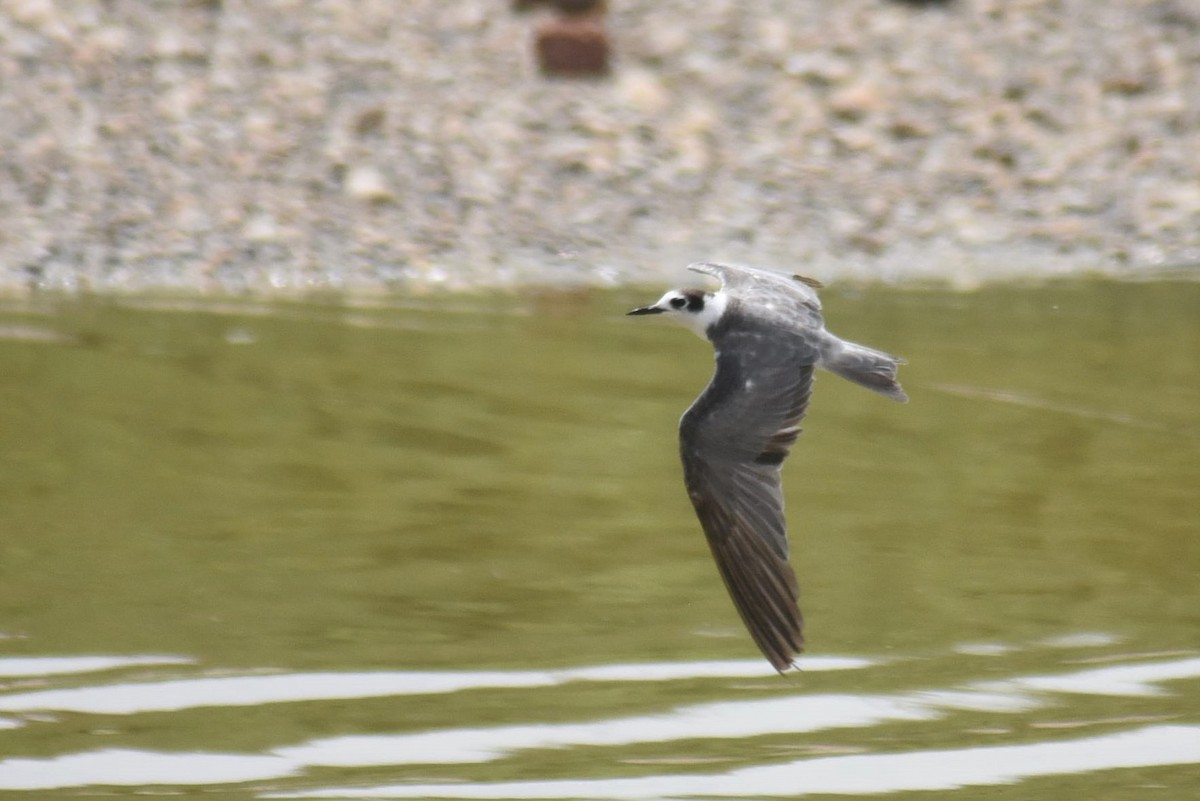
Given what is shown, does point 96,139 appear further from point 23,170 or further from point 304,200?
point 304,200

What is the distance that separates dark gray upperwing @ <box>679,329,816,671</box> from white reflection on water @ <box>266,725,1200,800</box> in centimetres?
32

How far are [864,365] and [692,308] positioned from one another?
1.70 ft

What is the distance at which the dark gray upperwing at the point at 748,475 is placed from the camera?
16.4ft

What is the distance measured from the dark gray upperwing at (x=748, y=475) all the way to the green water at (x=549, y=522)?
53 centimetres

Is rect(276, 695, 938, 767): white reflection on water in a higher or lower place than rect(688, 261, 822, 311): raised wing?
lower

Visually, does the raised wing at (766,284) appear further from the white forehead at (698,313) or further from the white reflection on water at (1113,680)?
the white reflection on water at (1113,680)

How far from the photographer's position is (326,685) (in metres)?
5.78

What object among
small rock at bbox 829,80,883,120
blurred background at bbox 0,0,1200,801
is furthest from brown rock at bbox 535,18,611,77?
small rock at bbox 829,80,883,120

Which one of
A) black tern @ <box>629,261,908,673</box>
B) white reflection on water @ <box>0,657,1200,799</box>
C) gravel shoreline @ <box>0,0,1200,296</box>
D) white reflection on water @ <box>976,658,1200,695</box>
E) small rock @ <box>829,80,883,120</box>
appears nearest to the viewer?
black tern @ <box>629,261,908,673</box>

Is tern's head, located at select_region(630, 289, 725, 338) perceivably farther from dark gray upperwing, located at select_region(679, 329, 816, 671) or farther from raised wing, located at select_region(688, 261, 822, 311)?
dark gray upperwing, located at select_region(679, 329, 816, 671)

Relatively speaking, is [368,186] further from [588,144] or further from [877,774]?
[877,774]

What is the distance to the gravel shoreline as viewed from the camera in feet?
36.6

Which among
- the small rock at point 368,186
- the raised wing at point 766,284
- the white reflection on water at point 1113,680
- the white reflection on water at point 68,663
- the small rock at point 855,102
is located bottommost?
the white reflection on water at point 1113,680

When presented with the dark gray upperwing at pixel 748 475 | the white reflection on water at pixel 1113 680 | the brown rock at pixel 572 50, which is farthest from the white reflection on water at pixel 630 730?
the brown rock at pixel 572 50
